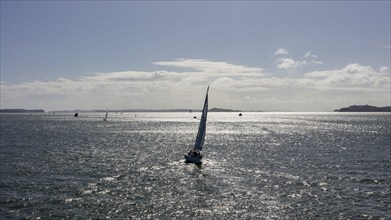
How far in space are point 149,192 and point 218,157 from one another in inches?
1358

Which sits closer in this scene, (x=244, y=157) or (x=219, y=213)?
(x=219, y=213)

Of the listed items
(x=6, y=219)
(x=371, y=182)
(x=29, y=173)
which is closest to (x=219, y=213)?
(x=6, y=219)

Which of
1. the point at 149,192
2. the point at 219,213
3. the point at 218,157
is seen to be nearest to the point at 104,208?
the point at 149,192

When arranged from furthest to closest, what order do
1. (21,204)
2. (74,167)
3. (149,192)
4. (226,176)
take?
(74,167)
(226,176)
(149,192)
(21,204)

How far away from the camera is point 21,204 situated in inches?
1507

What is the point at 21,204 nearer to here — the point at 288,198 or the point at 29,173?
the point at 29,173

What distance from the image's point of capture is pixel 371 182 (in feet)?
164

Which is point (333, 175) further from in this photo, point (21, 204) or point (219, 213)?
point (21, 204)

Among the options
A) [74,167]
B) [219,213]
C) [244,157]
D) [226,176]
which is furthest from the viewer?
[244,157]

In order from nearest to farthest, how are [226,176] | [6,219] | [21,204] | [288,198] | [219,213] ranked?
[6,219] < [219,213] < [21,204] < [288,198] < [226,176]

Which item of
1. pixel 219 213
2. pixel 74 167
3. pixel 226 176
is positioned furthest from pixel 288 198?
pixel 74 167

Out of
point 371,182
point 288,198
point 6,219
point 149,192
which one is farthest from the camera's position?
point 371,182

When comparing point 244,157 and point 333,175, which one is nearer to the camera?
point 333,175

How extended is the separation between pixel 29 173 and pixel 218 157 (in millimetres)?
35386
